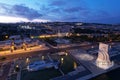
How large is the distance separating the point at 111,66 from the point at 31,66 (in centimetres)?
1060

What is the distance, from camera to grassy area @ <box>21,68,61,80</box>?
60.6 feet

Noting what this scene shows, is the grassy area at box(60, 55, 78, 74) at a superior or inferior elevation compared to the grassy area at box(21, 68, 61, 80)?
superior

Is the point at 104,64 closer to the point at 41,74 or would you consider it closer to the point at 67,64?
the point at 67,64

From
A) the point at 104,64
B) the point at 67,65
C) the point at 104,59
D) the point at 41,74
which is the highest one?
the point at 104,59

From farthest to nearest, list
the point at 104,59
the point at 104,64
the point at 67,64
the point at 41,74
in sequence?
the point at 67,64 → the point at 104,59 → the point at 104,64 → the point at 41,74

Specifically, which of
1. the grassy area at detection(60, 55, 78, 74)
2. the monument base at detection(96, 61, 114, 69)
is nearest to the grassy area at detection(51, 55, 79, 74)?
the grassy area at detection(60, 55, 78, 74)

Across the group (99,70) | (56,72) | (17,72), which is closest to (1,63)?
(17,72)

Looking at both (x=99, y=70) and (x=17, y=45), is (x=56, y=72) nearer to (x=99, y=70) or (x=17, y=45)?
(x=99, y=70)

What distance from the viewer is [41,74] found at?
19703 millimetres

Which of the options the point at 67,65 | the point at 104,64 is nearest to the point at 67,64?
the point at 67,65

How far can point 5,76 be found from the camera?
18688mm

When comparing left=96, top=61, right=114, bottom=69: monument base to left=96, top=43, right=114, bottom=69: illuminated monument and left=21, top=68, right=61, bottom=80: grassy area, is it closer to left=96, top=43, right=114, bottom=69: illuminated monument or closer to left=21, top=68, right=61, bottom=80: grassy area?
left=96, top=43, right=114, bottom=69: illuminated monument

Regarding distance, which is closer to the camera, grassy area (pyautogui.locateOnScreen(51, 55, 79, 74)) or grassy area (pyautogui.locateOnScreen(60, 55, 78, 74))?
grassy area (pyautogui.locateOnScreen(60, 55, 78, 74))

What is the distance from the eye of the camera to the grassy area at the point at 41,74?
60.6ft
